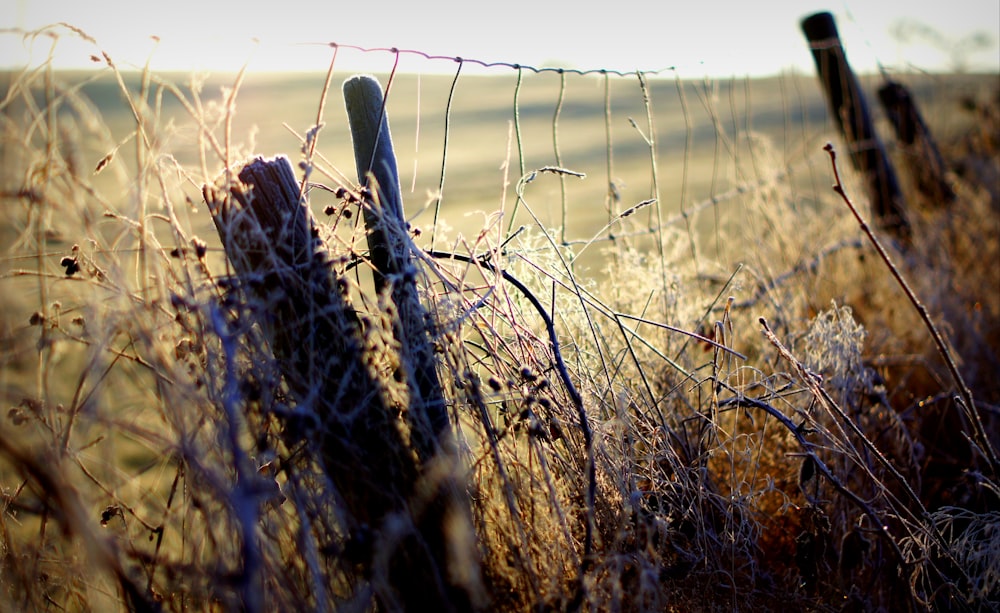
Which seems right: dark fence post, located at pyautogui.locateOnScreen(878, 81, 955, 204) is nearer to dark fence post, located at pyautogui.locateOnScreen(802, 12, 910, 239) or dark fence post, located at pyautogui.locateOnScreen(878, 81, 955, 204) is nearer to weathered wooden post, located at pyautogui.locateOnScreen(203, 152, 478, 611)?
dark fence post, located at pyautogui.locateOnScreen(802, 12, 910, 239)

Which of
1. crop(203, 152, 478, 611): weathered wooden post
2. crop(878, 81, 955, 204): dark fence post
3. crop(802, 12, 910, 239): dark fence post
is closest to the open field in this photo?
crop(203, 152, 478, 611): weathered wooden post

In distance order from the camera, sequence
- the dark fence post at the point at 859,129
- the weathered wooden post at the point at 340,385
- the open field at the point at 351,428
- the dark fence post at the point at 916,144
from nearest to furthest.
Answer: the open field at the point at 351,428
the weathered wooden post at the point at 340,385
the dark fence post at the point at 859,129
the dark fence post at the point at 916,144

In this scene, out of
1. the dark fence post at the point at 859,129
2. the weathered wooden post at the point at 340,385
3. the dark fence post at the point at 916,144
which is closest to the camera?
the weathered wooden post at the point at 340,385

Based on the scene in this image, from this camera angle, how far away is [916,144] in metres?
5.33

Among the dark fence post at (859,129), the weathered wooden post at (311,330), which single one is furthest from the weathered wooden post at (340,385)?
the dark fence post at (859,129)

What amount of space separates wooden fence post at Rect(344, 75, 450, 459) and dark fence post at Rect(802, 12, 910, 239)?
12.2 ft

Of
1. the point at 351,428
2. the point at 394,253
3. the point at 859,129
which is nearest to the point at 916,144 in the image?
the point at 859,129

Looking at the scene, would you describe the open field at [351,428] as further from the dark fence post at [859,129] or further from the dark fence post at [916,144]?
the dark fence post at [916,144]

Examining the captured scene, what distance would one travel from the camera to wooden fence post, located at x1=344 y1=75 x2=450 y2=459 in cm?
167

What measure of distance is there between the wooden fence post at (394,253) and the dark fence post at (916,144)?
4603 millimetres

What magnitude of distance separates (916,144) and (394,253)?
16.1 ft

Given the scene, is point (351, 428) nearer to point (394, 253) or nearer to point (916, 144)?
point (394, 253)

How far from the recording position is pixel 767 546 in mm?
2367

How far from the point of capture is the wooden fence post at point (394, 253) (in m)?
1.67
